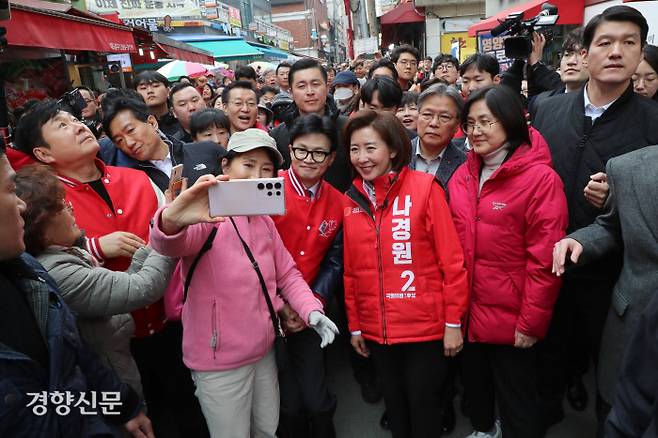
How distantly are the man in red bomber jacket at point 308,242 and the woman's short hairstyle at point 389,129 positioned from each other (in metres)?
0.16

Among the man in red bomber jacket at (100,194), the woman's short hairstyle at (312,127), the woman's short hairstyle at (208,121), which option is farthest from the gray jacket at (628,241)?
the woman's short hairstyle at (208,121)

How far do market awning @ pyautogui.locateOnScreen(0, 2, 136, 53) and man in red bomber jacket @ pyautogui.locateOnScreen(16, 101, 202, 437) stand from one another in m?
3.90

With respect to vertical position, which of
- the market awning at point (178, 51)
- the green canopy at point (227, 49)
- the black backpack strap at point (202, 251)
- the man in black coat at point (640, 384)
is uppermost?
the green canopy at point (227, 49)

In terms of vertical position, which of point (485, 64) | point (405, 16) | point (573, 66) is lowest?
point (573, 66)

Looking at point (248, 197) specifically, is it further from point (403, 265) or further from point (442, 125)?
point (442, 125)

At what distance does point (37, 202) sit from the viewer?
161cm

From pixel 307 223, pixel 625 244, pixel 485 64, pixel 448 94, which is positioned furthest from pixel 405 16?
pixel 625 244

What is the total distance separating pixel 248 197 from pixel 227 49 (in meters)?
21.8

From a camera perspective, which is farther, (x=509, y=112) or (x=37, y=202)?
(x=509, y=112)

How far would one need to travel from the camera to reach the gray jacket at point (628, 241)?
5.31 ft

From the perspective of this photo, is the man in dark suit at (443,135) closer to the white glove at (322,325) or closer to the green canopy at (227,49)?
the white glove at (322,325)

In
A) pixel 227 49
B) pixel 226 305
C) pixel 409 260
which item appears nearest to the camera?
pixel 226 305

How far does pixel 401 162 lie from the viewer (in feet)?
7.27

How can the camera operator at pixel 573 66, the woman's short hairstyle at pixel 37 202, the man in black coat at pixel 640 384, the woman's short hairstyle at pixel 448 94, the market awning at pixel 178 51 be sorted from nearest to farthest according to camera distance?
the man in black coat at pixel 640 384, the woman's short hairstyle at pixel 37 202, the woman's short hairstyle at pixel 448 94, the camera operator at pixel 573 66, the market awning at pixel 178 51
